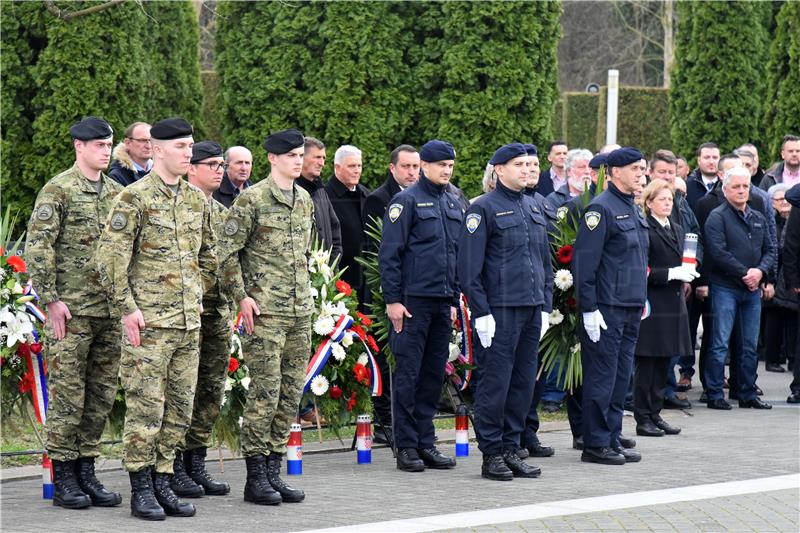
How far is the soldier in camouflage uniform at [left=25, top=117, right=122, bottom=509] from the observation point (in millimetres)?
7723

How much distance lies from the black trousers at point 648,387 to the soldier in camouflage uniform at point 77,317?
4784 millimetres

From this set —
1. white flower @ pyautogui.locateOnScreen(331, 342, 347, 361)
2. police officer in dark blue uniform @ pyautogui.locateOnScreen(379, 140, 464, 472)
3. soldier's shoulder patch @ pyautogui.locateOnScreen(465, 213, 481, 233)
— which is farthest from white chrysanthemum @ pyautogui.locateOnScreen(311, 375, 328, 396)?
soldier's shoulder patch @ pyautogui.locateOnScreen(465, 213, 481, 233)

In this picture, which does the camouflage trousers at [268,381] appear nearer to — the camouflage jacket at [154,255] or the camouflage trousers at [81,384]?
the camouflage jacket at [154,255]

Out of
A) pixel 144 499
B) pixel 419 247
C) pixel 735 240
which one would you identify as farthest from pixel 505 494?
pixel 735 240

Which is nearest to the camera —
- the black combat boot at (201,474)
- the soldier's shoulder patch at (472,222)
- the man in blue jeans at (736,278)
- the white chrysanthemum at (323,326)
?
the black combat boot at (201,474)

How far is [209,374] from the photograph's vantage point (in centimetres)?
834

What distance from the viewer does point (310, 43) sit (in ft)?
51.0

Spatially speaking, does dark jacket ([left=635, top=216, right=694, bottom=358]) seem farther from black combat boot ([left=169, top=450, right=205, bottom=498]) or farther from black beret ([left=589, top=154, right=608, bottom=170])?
black combat boot ([left=169, top=450, right=205, bottom=498])

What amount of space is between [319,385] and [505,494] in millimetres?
1614

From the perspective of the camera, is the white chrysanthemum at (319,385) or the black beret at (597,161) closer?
the white chrysanthemum at (319,385)

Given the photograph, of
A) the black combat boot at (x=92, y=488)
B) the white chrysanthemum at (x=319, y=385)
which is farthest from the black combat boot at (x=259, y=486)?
the white chrysanthemum at (x=319, y=385)

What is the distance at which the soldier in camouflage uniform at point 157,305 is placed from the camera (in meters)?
7.47

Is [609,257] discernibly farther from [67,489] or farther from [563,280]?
[67,489]

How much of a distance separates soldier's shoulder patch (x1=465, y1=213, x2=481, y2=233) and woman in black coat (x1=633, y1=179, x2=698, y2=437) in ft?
7.93
